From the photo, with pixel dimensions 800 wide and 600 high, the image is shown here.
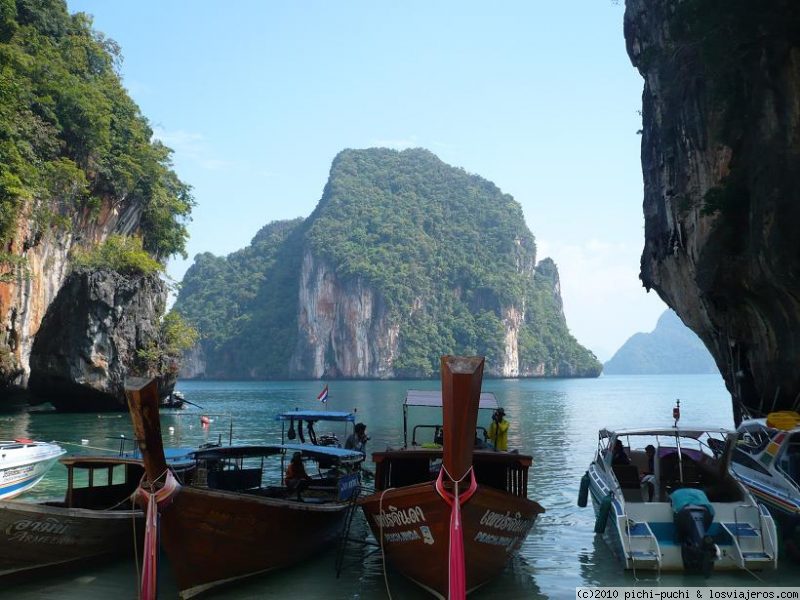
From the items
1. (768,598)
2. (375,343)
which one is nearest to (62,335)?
(768,598)

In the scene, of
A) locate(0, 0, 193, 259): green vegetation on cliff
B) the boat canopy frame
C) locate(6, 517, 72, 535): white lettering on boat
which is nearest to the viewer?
locate(6, 517, 72, 535): white lettering on boat

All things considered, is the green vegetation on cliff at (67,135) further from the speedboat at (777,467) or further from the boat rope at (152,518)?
the speedboat at (777,467)

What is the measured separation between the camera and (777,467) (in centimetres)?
1033

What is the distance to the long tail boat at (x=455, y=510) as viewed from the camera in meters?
6.50

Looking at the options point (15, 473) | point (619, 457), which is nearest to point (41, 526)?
point (15, 473)

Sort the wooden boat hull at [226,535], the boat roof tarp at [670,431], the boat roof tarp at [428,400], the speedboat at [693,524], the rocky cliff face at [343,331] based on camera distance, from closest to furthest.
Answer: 1. the wooden boat hull at [226,535]
2. the speedboat at [693,524]
3. the boat roof tarp at [670,431]
4. the boat roof tarp at [428,400]
5. the rocky cliff face at [343,331]

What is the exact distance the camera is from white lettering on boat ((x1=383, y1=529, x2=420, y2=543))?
762cm

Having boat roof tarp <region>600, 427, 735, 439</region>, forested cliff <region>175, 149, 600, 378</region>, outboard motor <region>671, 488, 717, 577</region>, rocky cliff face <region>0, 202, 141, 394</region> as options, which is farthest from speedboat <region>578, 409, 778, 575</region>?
forested cliff <region>175, 149, 600, 378</region>

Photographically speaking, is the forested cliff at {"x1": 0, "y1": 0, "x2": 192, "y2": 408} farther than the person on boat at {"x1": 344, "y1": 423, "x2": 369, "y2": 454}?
Yes

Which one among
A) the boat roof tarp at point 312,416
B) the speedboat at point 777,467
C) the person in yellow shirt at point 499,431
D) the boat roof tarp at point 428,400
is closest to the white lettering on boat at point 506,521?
the person in yellow shirt at point 499,431

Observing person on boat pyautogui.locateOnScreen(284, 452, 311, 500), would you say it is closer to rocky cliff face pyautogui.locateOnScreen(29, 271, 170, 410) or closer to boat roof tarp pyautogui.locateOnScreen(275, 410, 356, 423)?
boat roof tarp pyautogui.locateOnScreen(275, 410, 356, 423)

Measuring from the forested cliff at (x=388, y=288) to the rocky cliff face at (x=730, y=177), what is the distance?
9660 cm

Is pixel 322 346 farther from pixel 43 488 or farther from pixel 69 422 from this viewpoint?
pixel 43 488

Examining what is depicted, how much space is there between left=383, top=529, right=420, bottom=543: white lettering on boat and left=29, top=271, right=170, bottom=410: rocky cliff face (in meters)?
28.6
